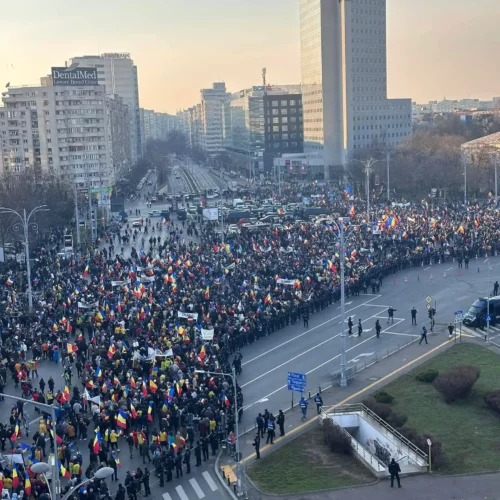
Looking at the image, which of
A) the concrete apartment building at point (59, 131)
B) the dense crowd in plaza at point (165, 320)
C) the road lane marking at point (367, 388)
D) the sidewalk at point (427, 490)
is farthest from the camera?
the concrete apartment building at point (59, 131)

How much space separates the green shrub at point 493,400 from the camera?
28.8 m

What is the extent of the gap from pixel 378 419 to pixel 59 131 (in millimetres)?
97117

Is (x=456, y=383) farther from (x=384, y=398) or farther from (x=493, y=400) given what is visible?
(x=384, y=398)

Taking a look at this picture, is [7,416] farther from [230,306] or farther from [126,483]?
[230,306]

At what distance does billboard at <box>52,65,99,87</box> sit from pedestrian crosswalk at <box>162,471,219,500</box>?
98331mm

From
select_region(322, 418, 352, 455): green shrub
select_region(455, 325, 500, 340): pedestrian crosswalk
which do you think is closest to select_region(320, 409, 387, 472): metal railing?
select_region(322, 418, 352, 455): green shrub

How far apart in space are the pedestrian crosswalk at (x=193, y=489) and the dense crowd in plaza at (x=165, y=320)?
577 mm

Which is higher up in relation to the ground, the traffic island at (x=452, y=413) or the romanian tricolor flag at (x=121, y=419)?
the romanian tricolor flag at (x=121, y=419)

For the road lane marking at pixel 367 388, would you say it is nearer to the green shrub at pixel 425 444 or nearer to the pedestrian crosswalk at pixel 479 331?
the pedestrian crosswalk at pixel 479 331

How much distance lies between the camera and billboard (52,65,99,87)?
115050 mm

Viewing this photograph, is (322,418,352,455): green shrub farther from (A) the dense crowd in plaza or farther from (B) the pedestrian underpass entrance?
(A) the dense crowd in plaza

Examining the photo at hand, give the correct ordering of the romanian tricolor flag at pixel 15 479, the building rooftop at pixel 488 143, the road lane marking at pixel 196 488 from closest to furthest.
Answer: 1. the romanian tricolor flag at pixel 15 479
2. the road lane marking at pixel 196 488
3. the building rooftop at pixel 488 143

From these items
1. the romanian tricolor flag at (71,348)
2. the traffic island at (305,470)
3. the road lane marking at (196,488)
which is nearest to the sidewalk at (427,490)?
the traffic island at (305,470)

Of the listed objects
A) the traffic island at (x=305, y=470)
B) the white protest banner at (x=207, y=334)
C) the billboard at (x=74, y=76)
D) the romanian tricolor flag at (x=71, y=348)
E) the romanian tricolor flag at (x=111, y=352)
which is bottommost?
the traffic island at (x=305, y=470)
